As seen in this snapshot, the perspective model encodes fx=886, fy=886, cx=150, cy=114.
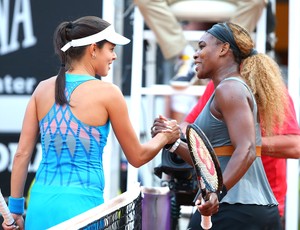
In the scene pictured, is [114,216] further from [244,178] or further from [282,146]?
[282,146]

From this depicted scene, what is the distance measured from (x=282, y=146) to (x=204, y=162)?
3.36 ft

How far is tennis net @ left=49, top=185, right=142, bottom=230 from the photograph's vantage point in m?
3.23

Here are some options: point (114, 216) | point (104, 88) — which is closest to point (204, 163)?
point (114, 216)

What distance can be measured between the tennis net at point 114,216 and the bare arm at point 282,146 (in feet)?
2.54

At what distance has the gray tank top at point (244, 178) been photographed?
4.00 meters

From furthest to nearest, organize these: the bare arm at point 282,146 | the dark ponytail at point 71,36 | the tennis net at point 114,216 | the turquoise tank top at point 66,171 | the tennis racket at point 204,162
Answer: the bare arm at point 282,146 < the dark ponytail at point 71,36 < the turquoise tank top at point 66,171 < the tennis racket at point 204,162 < the tennis net at point 114,216

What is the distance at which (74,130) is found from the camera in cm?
383

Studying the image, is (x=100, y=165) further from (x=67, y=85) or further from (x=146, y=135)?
(x=146, y=135)

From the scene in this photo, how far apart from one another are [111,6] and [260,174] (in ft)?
6.52

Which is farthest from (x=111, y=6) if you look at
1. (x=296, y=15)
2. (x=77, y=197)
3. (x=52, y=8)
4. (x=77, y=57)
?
(x=77, y=197)

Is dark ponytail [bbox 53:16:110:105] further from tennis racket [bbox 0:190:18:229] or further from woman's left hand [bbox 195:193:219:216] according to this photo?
woman's left hand [bbox 195:193:219:216]

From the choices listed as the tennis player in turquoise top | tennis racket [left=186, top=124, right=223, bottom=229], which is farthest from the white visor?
tennis racket [left=186, top=124, right=223, bottom=229]

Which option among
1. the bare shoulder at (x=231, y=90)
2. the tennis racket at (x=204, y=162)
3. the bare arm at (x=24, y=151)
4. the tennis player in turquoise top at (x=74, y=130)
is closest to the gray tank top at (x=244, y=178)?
the bare shoulder at (x=231, y=90)

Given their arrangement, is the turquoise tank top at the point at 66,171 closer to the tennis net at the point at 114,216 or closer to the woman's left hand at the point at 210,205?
the tennis net at the point at 114,216
